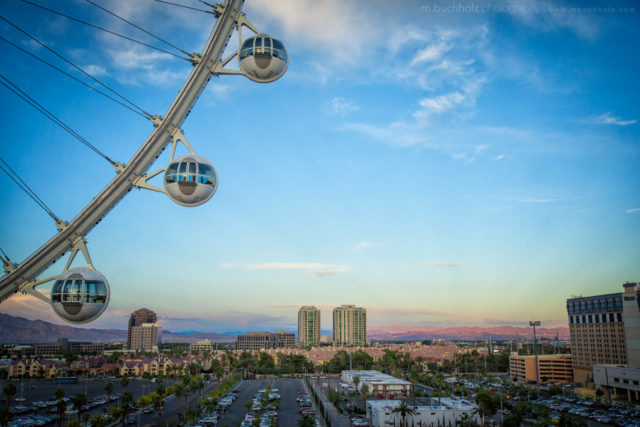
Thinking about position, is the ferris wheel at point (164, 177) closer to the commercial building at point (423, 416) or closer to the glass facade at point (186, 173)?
the glass facade at point (186, 173)

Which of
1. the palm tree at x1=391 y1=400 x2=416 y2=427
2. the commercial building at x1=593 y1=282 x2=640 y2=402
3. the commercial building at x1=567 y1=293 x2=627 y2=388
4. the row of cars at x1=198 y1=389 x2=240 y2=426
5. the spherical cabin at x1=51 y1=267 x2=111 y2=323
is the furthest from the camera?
the commercial building at x1=567 y1=293 x2=627 y2=388

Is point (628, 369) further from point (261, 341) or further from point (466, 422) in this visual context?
point (261, 341)

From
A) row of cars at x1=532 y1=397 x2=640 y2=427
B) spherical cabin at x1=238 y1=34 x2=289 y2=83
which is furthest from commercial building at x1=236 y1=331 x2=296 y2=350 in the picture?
spherical cabin at x1=238 y1=34 x2=289 y2=83

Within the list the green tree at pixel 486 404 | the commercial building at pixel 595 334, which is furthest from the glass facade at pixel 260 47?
the commercial building at pixel 595 334

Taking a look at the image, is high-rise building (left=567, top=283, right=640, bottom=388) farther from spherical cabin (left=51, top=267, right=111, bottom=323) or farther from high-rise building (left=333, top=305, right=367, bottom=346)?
high-rise building (left=333, top=305, right=367, bottom=346)

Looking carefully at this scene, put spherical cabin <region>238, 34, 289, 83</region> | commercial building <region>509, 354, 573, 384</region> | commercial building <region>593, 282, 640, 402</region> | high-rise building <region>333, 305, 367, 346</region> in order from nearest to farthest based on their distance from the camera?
1. spherical cabin <region>238, 34, 289, 83</region>
2. commercial building <region>593, 282, 640, 402</region>
3. commercial building <region>509, 354, 573, 384</region>
4. high-rise building <region>333, 305, 367, 346</region>

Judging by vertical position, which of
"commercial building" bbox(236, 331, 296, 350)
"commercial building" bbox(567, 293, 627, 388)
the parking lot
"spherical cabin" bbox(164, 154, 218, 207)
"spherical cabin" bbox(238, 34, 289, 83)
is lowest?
"commercial building" bbox(236, 331, 296, 350)
